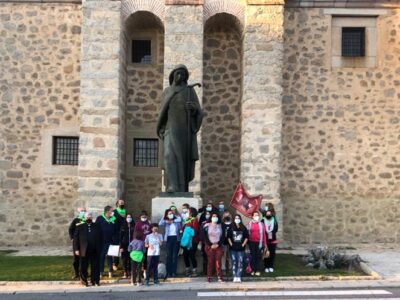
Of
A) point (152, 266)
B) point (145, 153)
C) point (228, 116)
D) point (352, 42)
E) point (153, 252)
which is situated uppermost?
point (352, 42)

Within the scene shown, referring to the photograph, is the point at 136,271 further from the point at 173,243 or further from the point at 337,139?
the point at 337,139

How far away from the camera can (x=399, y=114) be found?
15836 mm

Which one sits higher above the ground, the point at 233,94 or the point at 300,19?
the point at 300,19

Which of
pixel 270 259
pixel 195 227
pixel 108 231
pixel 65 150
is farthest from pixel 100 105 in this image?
pixel 270 259

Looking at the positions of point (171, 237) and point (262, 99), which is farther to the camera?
point (262, 99)

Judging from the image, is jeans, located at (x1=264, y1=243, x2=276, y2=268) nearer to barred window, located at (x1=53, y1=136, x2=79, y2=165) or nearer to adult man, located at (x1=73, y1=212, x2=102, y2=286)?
adult man, located at (x1=73, y1=212, x2=102, y2=286)

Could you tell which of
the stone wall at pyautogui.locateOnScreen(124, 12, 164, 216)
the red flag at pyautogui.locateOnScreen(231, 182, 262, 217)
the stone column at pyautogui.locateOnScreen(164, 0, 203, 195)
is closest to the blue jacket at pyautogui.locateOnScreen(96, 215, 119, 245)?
the red flag at pyautogui.locateOnScreen(231, 182, 262, 217)

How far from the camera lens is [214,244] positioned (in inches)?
403

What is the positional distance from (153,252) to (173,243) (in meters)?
0.61

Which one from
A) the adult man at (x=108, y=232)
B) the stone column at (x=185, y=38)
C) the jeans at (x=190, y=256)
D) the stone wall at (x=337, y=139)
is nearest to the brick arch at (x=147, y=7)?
the stone column at (x=185, y=38)

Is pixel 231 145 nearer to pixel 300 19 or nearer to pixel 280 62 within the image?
pixel 280 62

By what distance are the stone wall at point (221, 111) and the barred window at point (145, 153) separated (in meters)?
1.46

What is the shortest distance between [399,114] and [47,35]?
10.3 m

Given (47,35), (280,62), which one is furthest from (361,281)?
(47,35)
